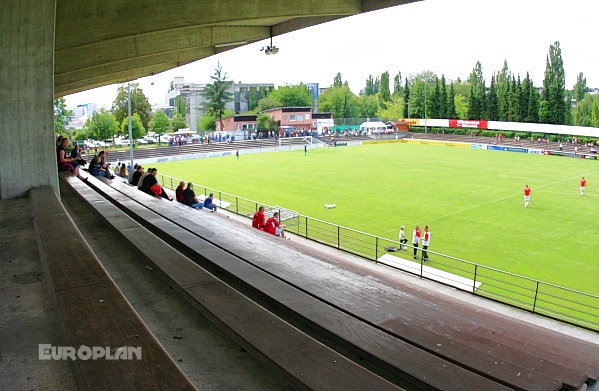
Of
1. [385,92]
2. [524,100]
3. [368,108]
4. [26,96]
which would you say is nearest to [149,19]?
[26,96]

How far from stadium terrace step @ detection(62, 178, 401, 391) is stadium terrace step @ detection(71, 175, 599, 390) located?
10.6 inches

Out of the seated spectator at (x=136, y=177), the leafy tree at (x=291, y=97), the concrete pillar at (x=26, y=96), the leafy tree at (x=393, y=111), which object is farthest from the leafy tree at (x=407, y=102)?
the concrete pillar at (x=26, y=96)

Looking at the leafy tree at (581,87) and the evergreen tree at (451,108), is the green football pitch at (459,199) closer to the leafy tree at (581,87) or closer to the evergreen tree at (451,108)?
the evergreen tree at (451,108)

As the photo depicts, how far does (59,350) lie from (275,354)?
4.33ft

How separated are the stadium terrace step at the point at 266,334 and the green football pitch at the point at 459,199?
13.5m

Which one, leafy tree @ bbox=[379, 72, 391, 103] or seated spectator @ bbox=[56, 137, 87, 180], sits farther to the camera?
leafy tree @ bbox=[379, 72, 391, 103]

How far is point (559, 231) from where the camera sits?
21.2m

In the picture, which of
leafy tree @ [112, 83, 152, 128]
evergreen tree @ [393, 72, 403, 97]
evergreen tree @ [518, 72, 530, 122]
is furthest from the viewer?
evergreen tree @ [393, 72, 403, 97]

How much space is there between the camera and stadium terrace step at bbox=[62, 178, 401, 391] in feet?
8.00

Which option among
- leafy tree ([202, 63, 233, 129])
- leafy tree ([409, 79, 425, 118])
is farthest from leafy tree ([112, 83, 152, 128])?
leafy tree ([409, 79, 425, 118])

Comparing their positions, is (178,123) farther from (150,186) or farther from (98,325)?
(98,325)

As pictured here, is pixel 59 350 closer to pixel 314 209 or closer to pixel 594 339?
pixel 594 339

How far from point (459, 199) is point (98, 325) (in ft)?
89.7

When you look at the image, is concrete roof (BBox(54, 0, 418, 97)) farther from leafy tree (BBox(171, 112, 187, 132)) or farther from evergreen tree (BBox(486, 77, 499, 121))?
leafy tree (BBox(171, 112, 187, 132))
